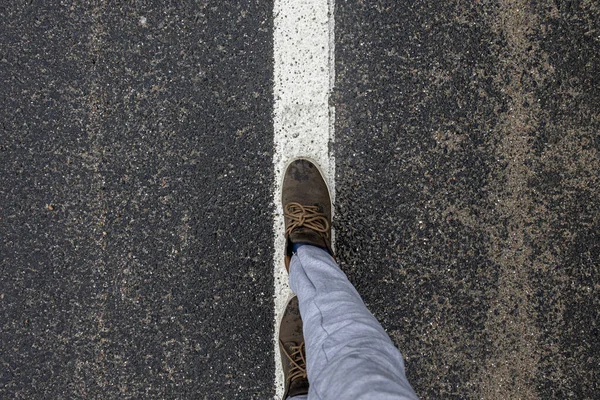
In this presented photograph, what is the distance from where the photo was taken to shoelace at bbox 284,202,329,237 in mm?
2031

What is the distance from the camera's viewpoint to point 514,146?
2.13 m

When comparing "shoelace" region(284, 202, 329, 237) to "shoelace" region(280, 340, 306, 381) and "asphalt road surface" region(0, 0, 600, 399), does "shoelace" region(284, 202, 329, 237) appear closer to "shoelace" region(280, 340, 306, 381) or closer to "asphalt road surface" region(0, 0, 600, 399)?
"asphalt road surface" region(0, 0, 600, 399)

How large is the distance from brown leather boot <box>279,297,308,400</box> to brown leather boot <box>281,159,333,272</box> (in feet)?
0.90

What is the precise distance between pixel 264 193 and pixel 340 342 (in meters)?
0.89

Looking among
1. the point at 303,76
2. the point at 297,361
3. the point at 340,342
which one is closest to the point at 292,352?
the point at 297,361

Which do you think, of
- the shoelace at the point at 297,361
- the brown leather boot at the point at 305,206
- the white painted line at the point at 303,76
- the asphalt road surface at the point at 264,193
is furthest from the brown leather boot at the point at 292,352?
the white painted line at the point at 303,76

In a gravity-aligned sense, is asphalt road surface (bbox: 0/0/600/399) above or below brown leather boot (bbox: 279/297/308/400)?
above

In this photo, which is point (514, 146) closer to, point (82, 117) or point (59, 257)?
point (82, 117)

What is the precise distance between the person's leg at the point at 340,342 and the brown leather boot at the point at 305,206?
0.43ft

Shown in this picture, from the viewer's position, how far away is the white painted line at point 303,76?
2102 millimetres

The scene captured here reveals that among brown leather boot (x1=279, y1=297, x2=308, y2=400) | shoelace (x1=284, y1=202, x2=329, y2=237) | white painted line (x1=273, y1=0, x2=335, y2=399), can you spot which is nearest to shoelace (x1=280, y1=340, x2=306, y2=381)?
brown leather boot (x1=279, y1=297, x2=308, y2=400)

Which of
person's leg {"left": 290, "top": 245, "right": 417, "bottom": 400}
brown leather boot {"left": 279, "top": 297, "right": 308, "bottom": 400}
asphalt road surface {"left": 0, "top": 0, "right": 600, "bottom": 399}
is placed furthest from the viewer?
asphalt road surface {"left": 0, "top": 0, "right": 600, "bottom": 399}

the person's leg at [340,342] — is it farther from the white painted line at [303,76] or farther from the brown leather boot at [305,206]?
the white painted line at [303,76]

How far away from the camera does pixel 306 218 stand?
2.03 metres
